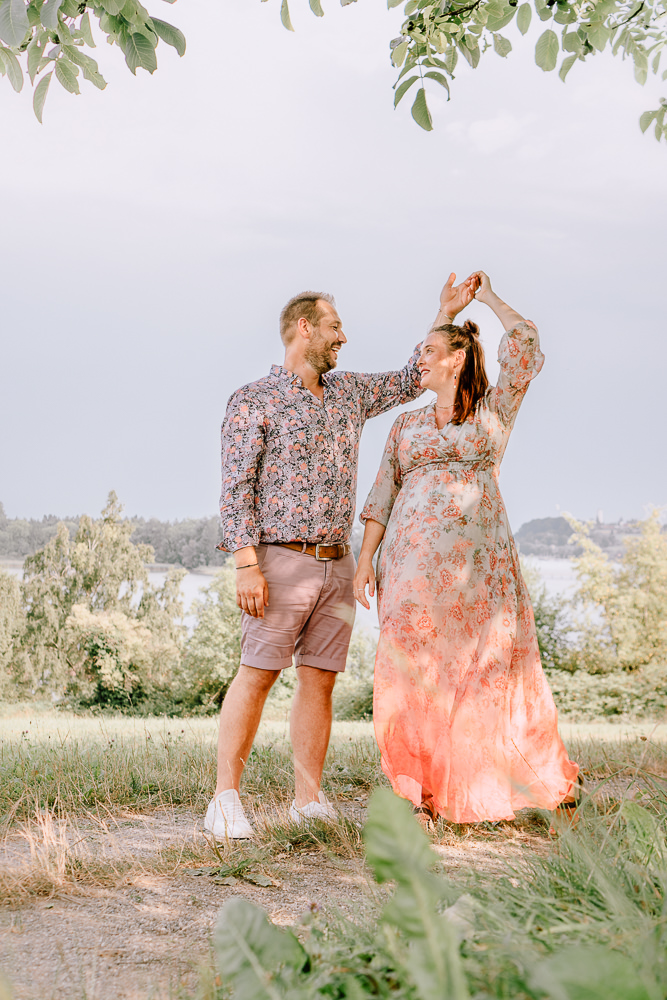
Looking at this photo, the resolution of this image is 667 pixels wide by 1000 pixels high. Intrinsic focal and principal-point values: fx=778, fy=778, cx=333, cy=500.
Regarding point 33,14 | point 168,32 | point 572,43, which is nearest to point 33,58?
point 33,14

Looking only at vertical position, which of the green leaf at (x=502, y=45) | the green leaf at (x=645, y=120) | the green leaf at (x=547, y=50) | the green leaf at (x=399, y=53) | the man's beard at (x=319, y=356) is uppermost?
the green leaf at (x=502, y=45)

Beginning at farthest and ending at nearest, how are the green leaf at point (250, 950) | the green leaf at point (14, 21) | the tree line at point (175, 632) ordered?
the tree line at point (175, 632) < the green leaf at point (14, 21) < the green leaf at point (250, 950)

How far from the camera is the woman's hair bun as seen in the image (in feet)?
11.3

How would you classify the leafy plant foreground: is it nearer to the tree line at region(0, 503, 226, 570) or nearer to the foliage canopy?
the foliage canopy

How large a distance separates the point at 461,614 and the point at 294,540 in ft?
2.54

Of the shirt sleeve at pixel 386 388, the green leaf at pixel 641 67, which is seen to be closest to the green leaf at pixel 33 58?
the shirt sleeve at pixel 386 388

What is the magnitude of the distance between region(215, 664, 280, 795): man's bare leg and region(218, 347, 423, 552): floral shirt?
57cm

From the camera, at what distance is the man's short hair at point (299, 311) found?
3.56m

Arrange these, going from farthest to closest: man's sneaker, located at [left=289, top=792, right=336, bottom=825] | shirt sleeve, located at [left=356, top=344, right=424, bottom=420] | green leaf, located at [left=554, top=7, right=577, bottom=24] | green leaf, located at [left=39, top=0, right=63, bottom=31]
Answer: shirt sleeve, located at [left=356, top=344, right=424, bottom=420] → green leaf, located at [left=554, top=7, right=577, bottom=24] → man's sneaker, located at [left=289, top=792, right=336, bottom=825] → green leaf, located at [left=39, top=0, right=63, bottom=31]

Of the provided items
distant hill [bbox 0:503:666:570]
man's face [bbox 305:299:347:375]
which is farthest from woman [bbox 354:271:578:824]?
distant hill [bbox 0:503:666:570]

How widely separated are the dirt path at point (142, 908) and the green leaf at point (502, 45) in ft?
11.3

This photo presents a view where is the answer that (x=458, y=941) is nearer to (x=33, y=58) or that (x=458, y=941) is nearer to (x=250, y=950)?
(x=250, y=950)

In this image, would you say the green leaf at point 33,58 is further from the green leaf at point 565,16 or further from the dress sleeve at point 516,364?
the green leaf at point 565,16

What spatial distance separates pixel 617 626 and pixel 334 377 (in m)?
15.5
